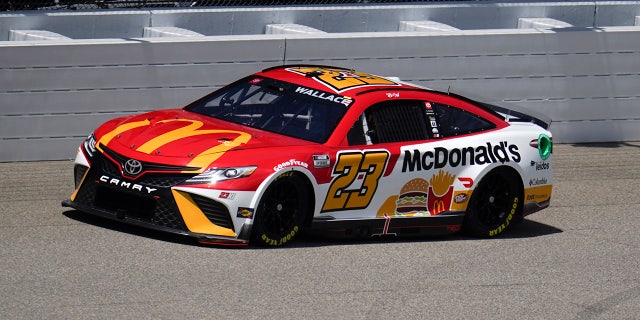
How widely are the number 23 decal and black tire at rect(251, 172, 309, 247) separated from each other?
0.23 metres

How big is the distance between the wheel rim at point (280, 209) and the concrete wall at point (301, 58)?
348 centimetres

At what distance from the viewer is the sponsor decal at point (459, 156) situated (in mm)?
8891

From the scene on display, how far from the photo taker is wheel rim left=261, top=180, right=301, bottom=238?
8.16 meters

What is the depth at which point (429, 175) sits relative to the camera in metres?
9.02

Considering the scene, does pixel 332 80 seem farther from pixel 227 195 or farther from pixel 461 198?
pixel 227 195

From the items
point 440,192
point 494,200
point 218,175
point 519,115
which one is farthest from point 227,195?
point 519,115

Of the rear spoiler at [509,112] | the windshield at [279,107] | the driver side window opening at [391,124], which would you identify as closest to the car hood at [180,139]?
the windshield at [279,107]

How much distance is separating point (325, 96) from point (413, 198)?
41.1 inches

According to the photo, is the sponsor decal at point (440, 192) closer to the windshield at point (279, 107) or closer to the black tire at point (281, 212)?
the windshield at point (279, 107)

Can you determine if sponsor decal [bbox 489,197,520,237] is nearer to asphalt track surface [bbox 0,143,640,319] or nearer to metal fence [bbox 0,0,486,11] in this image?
asphalt track surface [bbox 0,143,640,319]

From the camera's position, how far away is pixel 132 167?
26.6 feet

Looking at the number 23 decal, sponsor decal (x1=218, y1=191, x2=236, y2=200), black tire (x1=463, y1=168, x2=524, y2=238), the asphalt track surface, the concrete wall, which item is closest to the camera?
the asphalt track surface

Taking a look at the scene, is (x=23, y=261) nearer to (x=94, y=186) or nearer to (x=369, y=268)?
(x=94, y=186)

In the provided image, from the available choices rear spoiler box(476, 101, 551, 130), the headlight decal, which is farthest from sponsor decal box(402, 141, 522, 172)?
the headlight decal
